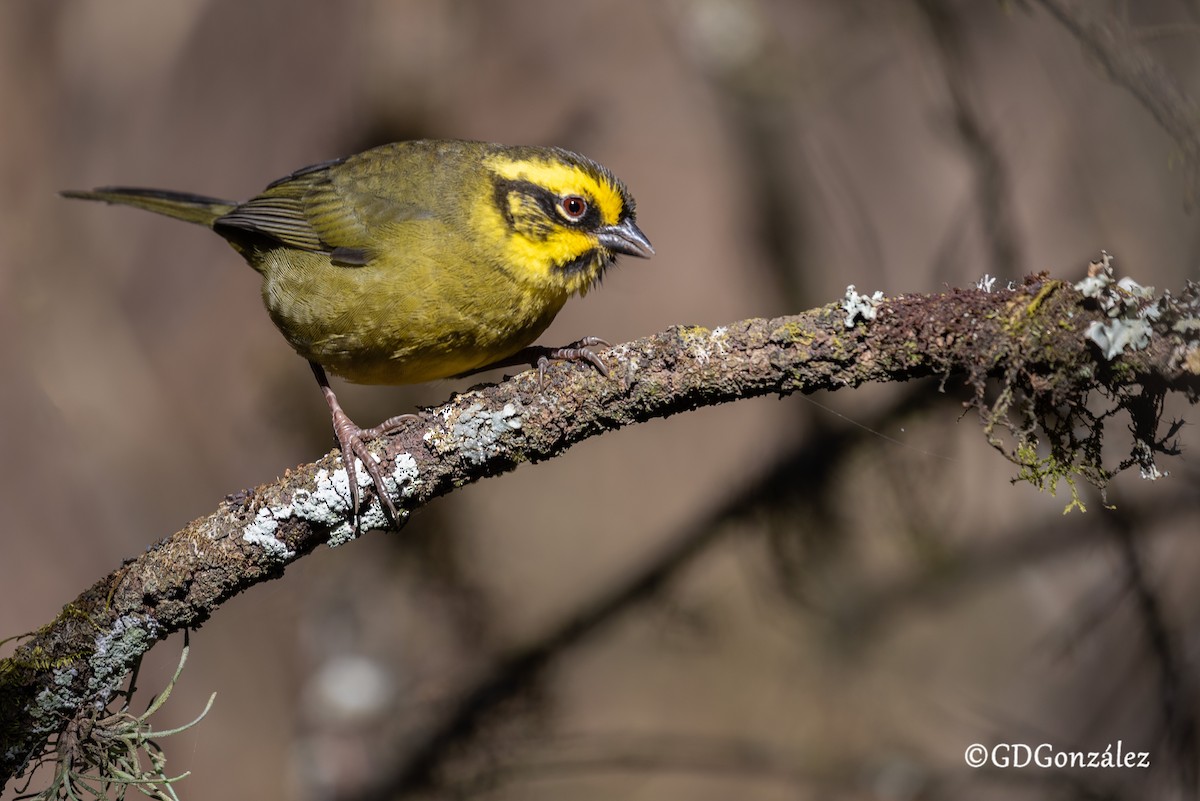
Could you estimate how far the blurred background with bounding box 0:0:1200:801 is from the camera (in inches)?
246

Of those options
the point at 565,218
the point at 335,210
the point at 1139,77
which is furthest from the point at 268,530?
the point at 1139,77

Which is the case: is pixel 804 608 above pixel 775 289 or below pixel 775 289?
below

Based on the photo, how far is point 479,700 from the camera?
6.12 metres

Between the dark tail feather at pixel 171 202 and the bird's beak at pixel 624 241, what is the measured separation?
2.14m

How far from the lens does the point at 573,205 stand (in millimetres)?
3977

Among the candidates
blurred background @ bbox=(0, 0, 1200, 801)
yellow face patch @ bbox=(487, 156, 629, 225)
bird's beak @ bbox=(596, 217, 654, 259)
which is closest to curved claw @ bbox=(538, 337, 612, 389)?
bird's beak @ bbox=(596, 217, 654, 259)

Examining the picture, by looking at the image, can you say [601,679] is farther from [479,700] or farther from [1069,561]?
[1069,561]

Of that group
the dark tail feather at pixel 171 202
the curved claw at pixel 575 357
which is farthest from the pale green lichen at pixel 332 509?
the dark tail feather at pixel 171 202

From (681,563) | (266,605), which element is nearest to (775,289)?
(681,563)

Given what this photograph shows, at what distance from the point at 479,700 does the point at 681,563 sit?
1.60 metres

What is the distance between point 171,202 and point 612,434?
335 cm

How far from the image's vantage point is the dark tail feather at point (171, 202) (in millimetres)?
4965

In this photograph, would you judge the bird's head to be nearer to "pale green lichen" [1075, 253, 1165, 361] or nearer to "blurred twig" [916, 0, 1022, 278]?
"pale green lichen" [1075, 253, 1165, 361]

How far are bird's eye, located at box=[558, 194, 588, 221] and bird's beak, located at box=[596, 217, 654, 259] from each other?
0.38 feet
